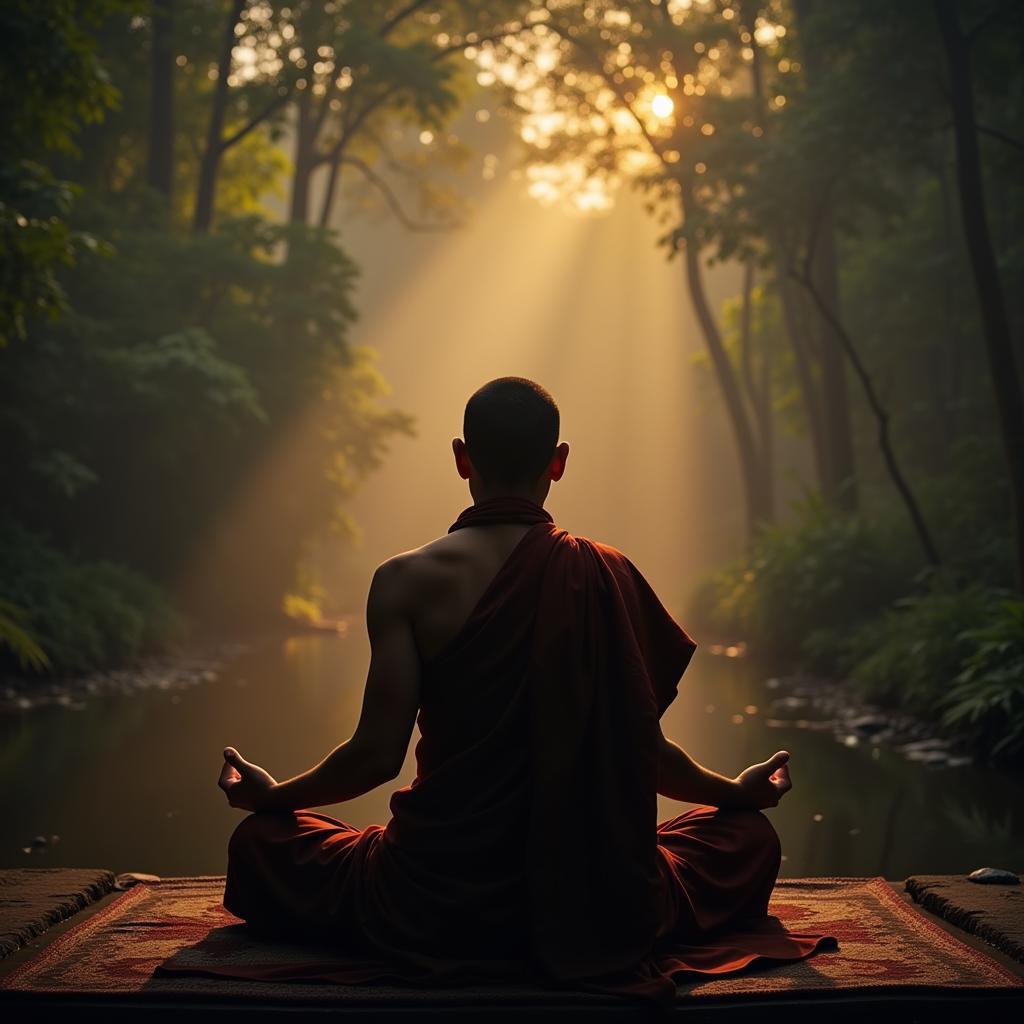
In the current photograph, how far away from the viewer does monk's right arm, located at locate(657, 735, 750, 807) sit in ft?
13.8

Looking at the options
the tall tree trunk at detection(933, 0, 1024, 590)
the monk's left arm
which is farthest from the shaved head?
the tall tree trunk at detection(933, 0, 1024, 590)

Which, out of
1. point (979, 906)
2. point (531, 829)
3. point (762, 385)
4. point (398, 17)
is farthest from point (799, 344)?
point (531, 829)

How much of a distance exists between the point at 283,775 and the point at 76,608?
7.62 meters

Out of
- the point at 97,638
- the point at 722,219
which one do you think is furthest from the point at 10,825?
the point at 722,219

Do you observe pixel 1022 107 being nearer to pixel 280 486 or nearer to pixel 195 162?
pixel 280 486

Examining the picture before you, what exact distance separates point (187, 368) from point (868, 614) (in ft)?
30.3

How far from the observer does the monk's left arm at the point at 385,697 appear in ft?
12.9

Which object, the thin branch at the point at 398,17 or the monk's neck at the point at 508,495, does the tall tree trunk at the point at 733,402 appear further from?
the monk's neck at the point at 508,495

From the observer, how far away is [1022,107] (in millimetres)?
18953

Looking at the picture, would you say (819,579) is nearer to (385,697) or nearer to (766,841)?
(766,841)

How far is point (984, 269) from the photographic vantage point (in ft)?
38.3

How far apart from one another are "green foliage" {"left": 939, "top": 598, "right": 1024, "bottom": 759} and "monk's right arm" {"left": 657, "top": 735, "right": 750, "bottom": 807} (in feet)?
17.3

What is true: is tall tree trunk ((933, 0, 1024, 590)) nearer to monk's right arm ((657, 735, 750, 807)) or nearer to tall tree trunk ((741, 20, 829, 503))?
monk's right arm ((657, 735, 750, 807))

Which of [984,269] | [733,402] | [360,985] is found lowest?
[360,985]
